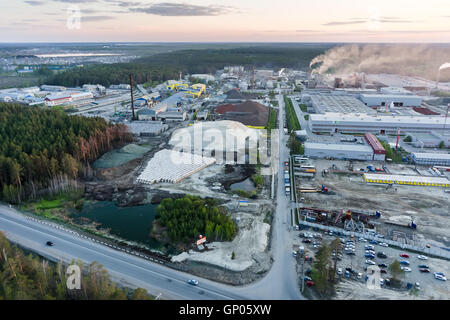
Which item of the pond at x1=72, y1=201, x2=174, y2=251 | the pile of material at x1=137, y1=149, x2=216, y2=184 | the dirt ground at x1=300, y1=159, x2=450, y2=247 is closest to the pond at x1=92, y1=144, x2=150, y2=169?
the pile of material at x1=137, y1=149, x2=216, y2=184

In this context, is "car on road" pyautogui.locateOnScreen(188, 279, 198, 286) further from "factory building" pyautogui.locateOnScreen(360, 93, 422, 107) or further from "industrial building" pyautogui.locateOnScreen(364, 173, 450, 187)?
"factory building" pyautogui.locateOnScreen(360, 93, 422, 107)

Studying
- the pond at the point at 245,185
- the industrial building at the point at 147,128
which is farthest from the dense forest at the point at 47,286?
the industrial building at the point at 147,128

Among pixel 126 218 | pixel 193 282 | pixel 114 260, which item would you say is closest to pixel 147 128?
pixel 126 218

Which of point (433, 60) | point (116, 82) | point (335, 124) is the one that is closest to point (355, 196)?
point (335, 124)

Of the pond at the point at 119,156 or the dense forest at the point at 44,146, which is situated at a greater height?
the dense forest at the point at 44,146

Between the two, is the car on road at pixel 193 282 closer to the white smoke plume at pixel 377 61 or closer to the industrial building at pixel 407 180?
the industrial building at pixel 407 180

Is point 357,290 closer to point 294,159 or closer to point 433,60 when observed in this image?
point 294,159
